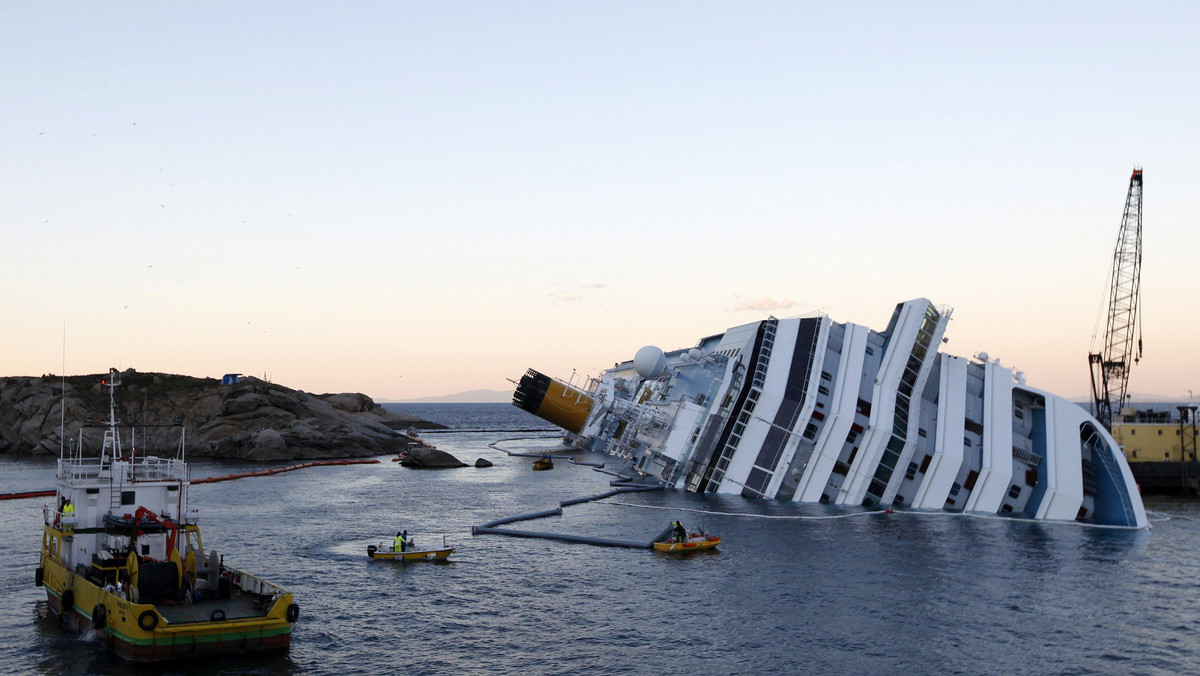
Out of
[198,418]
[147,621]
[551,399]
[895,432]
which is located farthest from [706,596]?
[198,418]

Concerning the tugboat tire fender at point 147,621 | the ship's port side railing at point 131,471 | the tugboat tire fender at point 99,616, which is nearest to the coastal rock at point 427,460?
the ship's port side railing at point 131,471

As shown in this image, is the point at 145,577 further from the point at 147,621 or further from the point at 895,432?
the point at 895,432

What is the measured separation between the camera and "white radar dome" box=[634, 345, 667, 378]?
9844 cm

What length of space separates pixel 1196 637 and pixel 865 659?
1665cm

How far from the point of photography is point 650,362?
3873 inches

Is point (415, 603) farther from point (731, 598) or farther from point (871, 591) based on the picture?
point (871, 591)

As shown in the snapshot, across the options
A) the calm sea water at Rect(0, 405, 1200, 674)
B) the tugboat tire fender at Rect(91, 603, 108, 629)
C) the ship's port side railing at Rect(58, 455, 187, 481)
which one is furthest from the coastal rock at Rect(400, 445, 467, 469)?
the tugboat tire fender at Rect(91, 603, 108, 629)

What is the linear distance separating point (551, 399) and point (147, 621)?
88.9m

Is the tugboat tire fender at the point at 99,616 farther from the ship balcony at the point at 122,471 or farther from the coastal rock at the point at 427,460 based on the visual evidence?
the coastal rock at the point at 427,460

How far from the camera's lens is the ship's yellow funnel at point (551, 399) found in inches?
4675

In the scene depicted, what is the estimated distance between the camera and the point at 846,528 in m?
64.4

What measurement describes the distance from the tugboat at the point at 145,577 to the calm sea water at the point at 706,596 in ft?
3.99

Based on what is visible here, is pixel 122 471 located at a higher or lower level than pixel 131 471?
higher

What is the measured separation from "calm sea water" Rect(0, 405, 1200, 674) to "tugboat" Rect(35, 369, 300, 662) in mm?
1215
